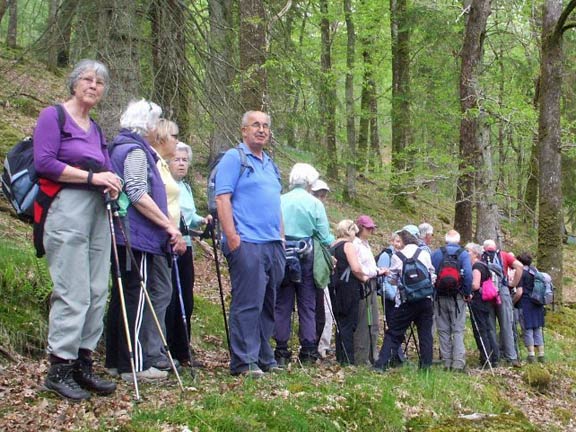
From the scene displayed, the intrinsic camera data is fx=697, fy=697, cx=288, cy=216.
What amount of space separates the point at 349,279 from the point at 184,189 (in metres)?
Result: 2.30

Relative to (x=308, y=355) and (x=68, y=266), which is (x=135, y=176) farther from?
(x=308, y=355)

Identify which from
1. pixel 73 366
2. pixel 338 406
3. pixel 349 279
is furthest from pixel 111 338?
pixel 349 279

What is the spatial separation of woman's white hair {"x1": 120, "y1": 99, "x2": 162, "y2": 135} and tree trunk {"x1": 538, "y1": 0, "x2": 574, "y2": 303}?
10601mm

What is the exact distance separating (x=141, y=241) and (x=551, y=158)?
11003mm

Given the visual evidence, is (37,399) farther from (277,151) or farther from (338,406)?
(277,151)

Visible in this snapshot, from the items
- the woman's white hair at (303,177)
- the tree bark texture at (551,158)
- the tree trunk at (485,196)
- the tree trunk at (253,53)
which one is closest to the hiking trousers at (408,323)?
the woman's white hair at (303,177)

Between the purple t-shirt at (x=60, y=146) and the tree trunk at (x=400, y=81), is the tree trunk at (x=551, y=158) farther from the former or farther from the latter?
the purple t-shirt at (x=60, y=146)

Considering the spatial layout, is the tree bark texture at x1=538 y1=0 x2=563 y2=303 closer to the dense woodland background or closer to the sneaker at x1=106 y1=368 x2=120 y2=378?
the dense woodland background

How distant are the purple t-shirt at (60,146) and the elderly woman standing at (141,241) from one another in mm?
447

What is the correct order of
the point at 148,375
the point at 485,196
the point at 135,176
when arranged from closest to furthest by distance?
the point at 135,176 < the point at 148,375 < the point at 485,196

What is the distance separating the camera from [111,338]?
223 inches

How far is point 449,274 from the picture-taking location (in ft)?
29.7

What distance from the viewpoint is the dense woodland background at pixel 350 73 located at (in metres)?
8.25

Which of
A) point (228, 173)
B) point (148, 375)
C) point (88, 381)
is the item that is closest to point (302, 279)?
point (228, 173)
